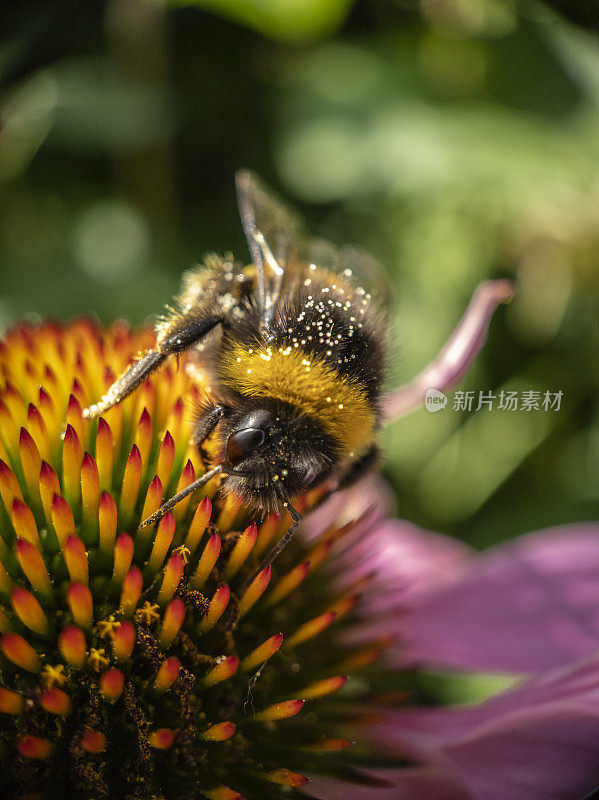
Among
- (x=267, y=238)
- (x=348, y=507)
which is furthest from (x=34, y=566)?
(x=348, y=507)

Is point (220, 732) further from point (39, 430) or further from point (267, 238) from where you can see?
point (267, 238)

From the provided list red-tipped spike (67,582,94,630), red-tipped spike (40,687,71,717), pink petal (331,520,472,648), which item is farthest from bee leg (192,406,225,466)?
pink petal (331,520,472,648)

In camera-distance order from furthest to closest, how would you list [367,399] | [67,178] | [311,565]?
[67,178] < [311,565] < [367,399]

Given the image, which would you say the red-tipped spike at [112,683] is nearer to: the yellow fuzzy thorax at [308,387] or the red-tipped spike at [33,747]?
the red-tipped spike at [33,747]

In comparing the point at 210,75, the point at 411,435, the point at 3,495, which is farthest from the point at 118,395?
the point at 210,75

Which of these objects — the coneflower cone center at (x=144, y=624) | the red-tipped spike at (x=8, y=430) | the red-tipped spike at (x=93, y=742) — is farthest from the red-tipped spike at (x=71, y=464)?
the red-tipped spike at (x=93, y=742)

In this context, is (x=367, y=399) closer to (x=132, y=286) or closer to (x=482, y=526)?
(x=482, y=526)
